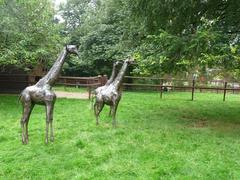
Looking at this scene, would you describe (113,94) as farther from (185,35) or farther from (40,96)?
(185,35)

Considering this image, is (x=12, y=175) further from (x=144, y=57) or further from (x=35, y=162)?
(x=144, y=57)

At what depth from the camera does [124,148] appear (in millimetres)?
6238

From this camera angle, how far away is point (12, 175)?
16.1ft

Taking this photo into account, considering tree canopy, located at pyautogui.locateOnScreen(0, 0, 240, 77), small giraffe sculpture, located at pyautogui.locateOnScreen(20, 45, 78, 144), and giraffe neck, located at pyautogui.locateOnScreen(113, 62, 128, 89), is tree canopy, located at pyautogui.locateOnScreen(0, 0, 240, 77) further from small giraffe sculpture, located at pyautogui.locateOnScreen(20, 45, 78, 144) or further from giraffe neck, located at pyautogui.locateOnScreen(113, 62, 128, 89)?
small giraffe sculpture, located at pyautogui.locateOnScreen(20, 45, 78, 144)

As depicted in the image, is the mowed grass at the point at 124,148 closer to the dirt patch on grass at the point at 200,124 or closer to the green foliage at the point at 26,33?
the dirt patch on grass at the point at 200,124

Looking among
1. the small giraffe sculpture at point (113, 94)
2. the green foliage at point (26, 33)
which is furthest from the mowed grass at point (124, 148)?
the green foliage at point (26, 33)

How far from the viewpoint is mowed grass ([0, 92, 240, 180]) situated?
5059 millimetres

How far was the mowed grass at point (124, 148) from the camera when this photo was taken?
506 centimetres

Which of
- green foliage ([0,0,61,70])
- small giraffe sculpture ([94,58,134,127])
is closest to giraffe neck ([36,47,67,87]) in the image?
small giraffe sculpture ([94,58,134,127])

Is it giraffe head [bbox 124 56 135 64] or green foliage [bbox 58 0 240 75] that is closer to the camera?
green foliage [bbox 58 0 240 75]

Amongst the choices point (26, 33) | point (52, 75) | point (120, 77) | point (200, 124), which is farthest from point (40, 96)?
point (26, 33)

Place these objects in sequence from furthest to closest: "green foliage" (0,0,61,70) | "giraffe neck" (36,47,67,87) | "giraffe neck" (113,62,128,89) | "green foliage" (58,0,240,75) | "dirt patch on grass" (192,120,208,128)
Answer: "green foliage" (0,0,61,70), "dirt patch on grass" (192,120,208,128), "giraffe neck" (113,62,128,89), "green foliage" (58,0,240,75), "giraffe neck" (36,47,67,87)

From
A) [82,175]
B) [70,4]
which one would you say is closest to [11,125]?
[82,175]

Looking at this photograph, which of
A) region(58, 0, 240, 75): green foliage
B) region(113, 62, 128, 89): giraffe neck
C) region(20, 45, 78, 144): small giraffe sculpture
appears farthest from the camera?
region(113, 62, 128, 89): giraffe neck
